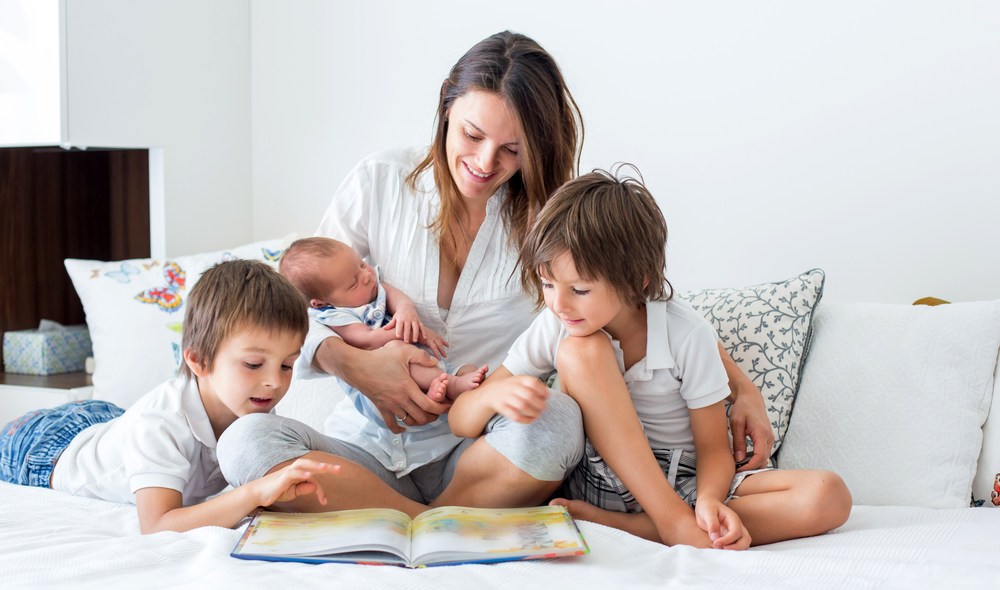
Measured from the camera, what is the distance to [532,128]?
4.97 feet

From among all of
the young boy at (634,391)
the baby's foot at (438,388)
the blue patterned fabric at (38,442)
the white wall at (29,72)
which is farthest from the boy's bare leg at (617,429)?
the white wall at (29,72)

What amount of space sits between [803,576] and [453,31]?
1646 millimetres

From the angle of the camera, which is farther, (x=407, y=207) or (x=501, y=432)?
(x=407, y=207)

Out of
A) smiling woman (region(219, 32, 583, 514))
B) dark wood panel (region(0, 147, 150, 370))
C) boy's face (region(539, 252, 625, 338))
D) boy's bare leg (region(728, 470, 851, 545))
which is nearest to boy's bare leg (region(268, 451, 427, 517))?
smiling woman (region(219, 32, 583, 514))

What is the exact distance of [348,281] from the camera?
1609mm

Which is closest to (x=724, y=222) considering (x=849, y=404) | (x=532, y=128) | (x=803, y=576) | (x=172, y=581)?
(x=849, y=404)

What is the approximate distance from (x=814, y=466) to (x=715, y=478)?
0.38 m

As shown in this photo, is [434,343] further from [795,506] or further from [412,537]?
[795,506]

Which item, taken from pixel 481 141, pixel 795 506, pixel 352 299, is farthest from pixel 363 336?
pixel 795 506

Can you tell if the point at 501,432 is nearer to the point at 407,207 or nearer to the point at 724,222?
the point at 407,207

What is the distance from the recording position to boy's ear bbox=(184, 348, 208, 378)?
1.43 metres

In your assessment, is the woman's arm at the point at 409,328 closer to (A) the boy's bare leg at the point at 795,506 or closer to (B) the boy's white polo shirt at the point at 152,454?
(B) the boy's white polo shirt at the point at 152,454

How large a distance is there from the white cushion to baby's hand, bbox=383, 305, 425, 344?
1.72 feet

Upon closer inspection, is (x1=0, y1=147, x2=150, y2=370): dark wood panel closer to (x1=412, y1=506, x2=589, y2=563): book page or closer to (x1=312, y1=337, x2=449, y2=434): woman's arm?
(x1=312, y1=337, x2=449, y2=434): woman's arm
